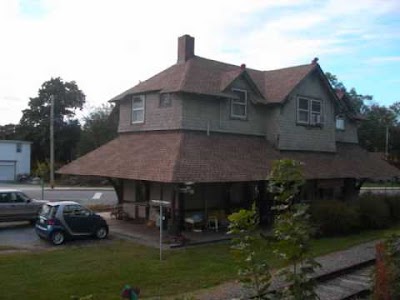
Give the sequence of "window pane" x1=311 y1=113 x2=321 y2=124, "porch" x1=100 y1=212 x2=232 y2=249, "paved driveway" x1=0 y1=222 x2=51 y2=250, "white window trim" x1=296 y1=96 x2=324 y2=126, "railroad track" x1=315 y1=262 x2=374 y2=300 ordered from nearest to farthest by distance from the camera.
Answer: "railroad track" x1=315 y1=262 x2=374 y2=300
"paved driveway" x1=0 y1=222 x2=51 y2=250
"porch" x1=100 y1=212 x2=232 y2=249
"white window trim" x1=296 y1=96 x2=324 y2=126
"window pane" x1=311 y1=113 x2=321 y2=124

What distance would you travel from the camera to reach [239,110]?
24.7 metres

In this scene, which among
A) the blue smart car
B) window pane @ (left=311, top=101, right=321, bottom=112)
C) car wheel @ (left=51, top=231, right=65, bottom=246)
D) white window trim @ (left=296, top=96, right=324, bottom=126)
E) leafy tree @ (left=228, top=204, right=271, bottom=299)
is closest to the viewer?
leafy tree @ (left=228, top=204, right=271, bottom=299)

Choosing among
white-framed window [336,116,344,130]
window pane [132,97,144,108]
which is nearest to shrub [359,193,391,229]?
white-framed window [336,116,344,130]

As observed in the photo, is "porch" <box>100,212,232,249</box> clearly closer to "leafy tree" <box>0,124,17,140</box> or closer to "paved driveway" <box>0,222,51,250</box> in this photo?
"paved driveway" <box>0,222,51,250</box>

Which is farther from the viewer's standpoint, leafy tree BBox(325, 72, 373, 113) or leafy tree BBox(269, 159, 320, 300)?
leafy tree BBox(325, 72, 373, 113)

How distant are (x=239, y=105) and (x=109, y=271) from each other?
43.2ft

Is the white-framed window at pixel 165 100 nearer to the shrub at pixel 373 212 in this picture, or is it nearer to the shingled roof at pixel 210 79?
the shingled roof at pixel 210 79

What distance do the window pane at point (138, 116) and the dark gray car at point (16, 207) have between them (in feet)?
20.4

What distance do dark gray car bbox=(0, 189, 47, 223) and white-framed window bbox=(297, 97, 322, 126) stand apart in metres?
14.3

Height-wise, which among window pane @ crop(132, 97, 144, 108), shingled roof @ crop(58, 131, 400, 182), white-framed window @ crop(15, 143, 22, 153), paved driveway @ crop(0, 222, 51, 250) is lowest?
paved driveway @ crop(0, 222, 51, 250)

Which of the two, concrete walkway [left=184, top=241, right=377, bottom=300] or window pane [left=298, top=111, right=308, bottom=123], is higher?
window pane [left=298, top=111, right=308, bottom=123]

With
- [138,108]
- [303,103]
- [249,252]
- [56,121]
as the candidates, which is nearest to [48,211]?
[138,108]

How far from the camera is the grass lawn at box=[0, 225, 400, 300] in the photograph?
12000 mm

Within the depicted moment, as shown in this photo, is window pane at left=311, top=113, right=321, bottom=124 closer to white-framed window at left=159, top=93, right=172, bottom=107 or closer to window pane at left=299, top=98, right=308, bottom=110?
window pane at left=299, top=98, right=308, bottom=110
